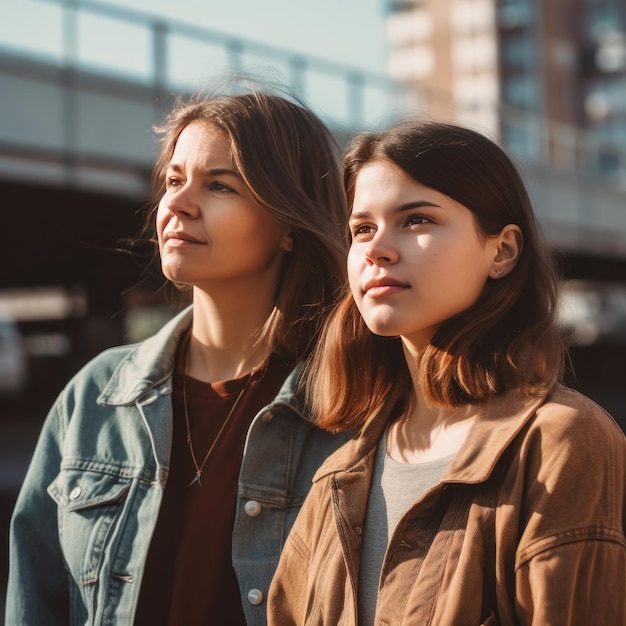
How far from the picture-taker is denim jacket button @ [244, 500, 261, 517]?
7.95 feet

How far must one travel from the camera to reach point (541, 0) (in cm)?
6438

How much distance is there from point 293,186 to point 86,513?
1.08 meters

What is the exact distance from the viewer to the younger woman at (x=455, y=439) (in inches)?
66.1

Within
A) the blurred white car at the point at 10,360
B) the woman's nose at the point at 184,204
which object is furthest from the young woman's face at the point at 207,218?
the blurred white car at the point at 10,360

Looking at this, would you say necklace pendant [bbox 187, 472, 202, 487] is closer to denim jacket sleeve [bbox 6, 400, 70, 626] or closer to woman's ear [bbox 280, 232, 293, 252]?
denim jacket sleeve [bbox 6, 400, 70, 626]

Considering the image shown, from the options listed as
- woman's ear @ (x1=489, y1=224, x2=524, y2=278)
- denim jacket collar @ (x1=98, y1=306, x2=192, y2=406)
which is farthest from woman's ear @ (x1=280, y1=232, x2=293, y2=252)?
woman's ear @ (x1=489, y1=224, x2=524, y2=278)

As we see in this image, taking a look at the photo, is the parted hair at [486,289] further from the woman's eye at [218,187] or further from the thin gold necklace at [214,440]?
the thin gold necklace at [214,440]

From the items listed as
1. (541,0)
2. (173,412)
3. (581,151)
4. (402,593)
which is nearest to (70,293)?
(581,151)

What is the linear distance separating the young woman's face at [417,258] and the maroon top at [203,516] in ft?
2.51

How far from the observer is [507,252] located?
6.54ft

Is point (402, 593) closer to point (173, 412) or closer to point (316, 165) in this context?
point (173, 412)

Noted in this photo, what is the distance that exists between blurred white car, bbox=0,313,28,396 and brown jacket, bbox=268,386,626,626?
17.0 meters

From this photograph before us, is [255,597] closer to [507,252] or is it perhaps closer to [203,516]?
[203,516]

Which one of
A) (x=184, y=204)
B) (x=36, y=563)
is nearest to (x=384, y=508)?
(x=184, y=204)
